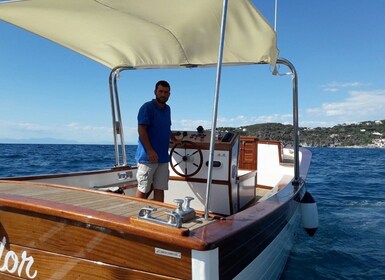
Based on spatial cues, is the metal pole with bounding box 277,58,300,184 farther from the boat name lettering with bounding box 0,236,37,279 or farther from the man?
the boat name lettering with bounding box 0,236,37,279

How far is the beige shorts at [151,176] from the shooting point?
11.7 ft

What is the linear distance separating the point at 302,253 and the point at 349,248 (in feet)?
2.71

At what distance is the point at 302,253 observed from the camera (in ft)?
17.3

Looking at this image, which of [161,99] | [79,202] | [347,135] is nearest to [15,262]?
[79,202]

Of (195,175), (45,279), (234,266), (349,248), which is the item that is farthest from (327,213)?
(45,279)

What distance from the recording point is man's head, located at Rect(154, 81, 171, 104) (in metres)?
3.56

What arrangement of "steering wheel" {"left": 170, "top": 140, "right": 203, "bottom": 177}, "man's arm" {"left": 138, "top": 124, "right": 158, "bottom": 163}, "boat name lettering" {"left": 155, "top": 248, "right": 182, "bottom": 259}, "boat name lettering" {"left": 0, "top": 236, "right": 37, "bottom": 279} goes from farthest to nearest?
"steering wheel" {"left": 170, "top": 140, "right": 203, "bottom": 177} < "man's arm" {"left": 138, "top": 124, "right": 158, "bottom": 163} < "boat name lettering" {"left": 0, "top": 236, "right": 37, "bottom": 279} < "boat name lettering" {"left": 155, "top": 248, "right": 182, "bottom": 259}

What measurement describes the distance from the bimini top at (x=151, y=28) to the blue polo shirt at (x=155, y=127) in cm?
82

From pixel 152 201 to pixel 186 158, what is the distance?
162 centimetres

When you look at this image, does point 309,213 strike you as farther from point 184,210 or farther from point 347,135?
point 347,135

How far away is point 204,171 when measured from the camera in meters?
4.16

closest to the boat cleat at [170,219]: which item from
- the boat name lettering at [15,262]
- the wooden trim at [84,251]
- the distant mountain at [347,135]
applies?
the wooden trim at [84,251]

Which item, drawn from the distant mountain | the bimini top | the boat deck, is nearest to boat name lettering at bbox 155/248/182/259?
the boat deck

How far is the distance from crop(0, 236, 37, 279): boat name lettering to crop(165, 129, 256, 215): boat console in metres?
2.22
